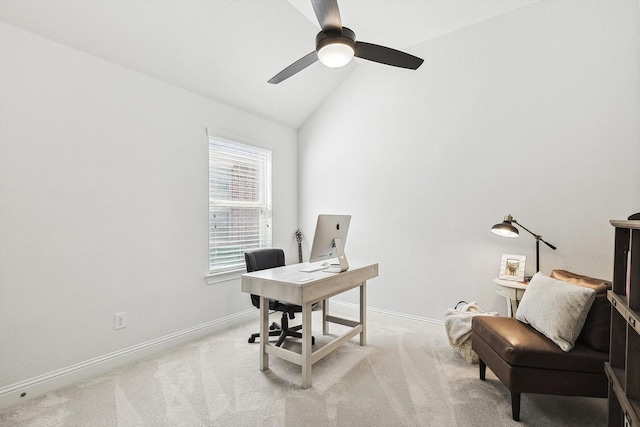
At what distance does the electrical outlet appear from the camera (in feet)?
8.37

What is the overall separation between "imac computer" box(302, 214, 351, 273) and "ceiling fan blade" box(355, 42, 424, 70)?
1162 mm

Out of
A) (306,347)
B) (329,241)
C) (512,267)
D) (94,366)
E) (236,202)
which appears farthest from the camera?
(236,202)

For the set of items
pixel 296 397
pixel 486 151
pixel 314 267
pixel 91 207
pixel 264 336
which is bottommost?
pixel 296 397

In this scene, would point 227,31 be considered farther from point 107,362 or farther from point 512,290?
point 512,290

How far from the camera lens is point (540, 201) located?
2824mm

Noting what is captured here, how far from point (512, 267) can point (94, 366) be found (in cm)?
356

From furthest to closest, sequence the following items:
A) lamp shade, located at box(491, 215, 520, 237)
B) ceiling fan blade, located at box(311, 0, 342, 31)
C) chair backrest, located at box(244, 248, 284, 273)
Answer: chair backrest, located at box(244, 248, 284, 273) < lamp shade, located at box(491, 215, 520, 237) < ceiling fan blade, located at box(311, 0, 342, 31)

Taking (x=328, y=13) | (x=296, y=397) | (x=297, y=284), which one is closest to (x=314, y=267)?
(x=297, y=284)

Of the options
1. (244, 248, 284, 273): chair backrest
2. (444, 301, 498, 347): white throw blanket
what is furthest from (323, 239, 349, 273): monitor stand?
(444, 301, 498, 347): white throw blanket

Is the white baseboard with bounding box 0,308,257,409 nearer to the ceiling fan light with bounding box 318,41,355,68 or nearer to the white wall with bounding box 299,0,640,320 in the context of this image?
the white wall with bounding box 299,0,640,320

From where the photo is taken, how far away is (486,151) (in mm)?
3094

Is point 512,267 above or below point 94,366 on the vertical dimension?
above

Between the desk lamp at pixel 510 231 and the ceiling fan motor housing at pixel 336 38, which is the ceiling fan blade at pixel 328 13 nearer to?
the ceiling fan motor housing at pixel 336 38

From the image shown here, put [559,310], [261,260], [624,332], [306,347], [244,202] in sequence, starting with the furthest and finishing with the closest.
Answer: [244,202]
[261,260]
[306,347]
[559,310]
[624,332]
